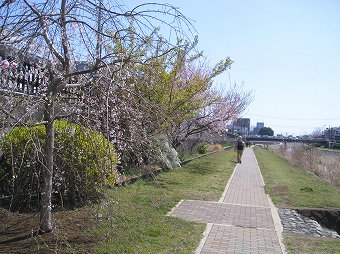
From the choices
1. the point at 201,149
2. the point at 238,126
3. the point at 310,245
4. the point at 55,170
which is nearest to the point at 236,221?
the point at 310,245

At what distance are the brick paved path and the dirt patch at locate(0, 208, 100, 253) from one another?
1.66 meters

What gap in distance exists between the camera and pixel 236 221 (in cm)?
790

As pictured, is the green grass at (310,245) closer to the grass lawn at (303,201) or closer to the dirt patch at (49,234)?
the grass lawn at (303,201)

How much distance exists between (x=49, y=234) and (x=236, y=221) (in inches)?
149

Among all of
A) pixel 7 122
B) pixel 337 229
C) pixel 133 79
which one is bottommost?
pixel 337 229

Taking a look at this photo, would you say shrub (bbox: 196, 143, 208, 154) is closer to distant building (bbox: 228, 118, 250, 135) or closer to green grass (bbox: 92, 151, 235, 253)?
distant building (bbox: 228, 118, 250, 135)

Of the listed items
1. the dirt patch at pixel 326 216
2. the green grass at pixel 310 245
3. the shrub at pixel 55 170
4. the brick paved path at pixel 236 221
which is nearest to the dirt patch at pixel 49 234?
the shrub at pixel 55 170

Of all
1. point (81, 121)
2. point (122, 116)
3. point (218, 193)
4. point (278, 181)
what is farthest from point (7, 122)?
point (278, 181)

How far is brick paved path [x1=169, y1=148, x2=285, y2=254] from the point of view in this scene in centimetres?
608

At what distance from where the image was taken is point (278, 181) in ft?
50.8

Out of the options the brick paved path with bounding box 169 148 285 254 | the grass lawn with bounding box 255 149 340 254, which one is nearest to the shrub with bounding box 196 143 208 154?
the grass lawn with bounding box 255 149 340 254

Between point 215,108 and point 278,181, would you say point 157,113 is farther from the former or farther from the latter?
point 215,108

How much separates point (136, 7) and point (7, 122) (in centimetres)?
191

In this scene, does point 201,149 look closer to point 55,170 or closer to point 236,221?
point 236,221
